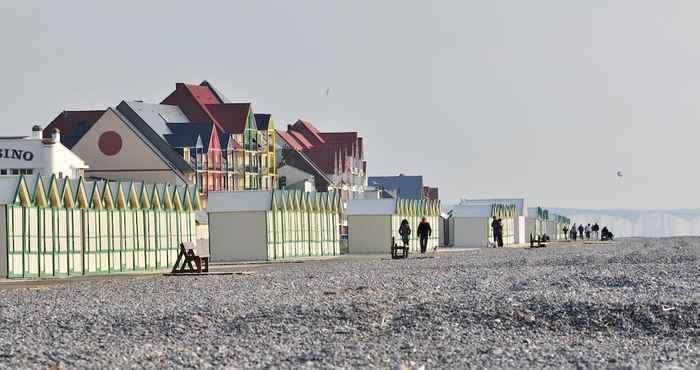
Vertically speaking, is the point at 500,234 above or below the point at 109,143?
below

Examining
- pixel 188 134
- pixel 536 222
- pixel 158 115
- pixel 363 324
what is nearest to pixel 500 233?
pixel 188 134

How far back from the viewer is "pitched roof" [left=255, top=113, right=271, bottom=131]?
108m

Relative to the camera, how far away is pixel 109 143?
8406 centimetres

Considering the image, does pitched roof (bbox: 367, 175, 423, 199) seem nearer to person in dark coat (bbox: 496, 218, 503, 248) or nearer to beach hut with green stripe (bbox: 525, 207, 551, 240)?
beach hut with green stripe (bbox: 525, 207, 551, 240)

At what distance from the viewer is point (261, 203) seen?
180 ft

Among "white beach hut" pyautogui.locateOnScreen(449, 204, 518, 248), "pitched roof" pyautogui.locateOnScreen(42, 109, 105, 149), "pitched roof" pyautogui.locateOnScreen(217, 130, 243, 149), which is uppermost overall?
"pitched roof" pyautogui.locateOnScreen(42, 109, 105, 149)

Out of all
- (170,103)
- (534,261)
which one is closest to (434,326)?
(534,261)

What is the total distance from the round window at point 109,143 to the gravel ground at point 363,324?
52.6 metres

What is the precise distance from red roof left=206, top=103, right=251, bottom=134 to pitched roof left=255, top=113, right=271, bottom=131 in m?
3.55

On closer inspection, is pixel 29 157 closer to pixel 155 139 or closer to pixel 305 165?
pixel 155 139

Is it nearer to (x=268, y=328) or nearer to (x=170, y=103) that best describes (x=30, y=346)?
(x=268, y=328)

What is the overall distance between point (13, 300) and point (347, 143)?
117m

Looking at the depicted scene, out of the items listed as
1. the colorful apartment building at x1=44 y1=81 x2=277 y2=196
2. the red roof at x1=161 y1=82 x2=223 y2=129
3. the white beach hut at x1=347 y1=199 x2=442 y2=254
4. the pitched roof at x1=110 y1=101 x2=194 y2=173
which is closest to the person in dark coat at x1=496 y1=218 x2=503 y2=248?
the white beach hut at x1=347 y1=199 x2=442 y2=254

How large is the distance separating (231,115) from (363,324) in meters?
84.6
